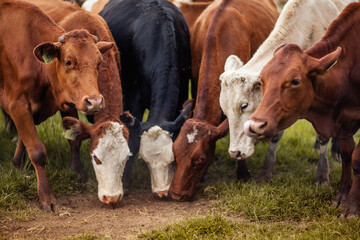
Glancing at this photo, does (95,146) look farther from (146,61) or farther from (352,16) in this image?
(352,16)

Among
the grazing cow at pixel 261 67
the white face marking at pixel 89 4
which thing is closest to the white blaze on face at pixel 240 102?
the grazing cow at pixel 261 67

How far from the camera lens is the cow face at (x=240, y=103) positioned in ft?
19.3

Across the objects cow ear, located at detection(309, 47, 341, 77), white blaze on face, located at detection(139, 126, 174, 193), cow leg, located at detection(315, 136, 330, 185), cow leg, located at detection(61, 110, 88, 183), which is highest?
cow ear, located at detection(309, 47, 341, 77)

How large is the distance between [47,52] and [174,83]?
5.97 ft

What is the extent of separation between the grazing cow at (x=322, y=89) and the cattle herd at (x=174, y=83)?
12mm

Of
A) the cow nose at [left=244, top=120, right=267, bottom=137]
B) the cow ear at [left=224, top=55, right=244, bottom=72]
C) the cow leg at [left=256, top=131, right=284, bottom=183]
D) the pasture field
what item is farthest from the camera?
the cow leg at [left=256, top=131, right=284, bottom=183]

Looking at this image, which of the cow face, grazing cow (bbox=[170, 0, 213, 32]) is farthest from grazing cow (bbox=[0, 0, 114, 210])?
grazing cow (bbox=[170, 0, 213, 32])

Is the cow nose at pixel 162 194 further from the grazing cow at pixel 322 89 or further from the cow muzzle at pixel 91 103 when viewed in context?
the grazing cow at pixel 322 89

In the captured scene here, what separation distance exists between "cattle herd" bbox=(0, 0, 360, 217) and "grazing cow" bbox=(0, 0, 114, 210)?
12 millimetres

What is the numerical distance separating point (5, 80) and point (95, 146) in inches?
51.8

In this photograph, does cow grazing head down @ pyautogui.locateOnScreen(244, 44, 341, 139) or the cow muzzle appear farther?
the cow muzzle

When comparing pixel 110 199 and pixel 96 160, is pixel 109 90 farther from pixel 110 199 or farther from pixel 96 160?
pixel 110 199

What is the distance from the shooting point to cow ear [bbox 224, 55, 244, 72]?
20.6 ft

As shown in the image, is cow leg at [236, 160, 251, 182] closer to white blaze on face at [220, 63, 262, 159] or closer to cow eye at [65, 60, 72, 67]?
white blaze on face at [220, 63, 262, 159]
